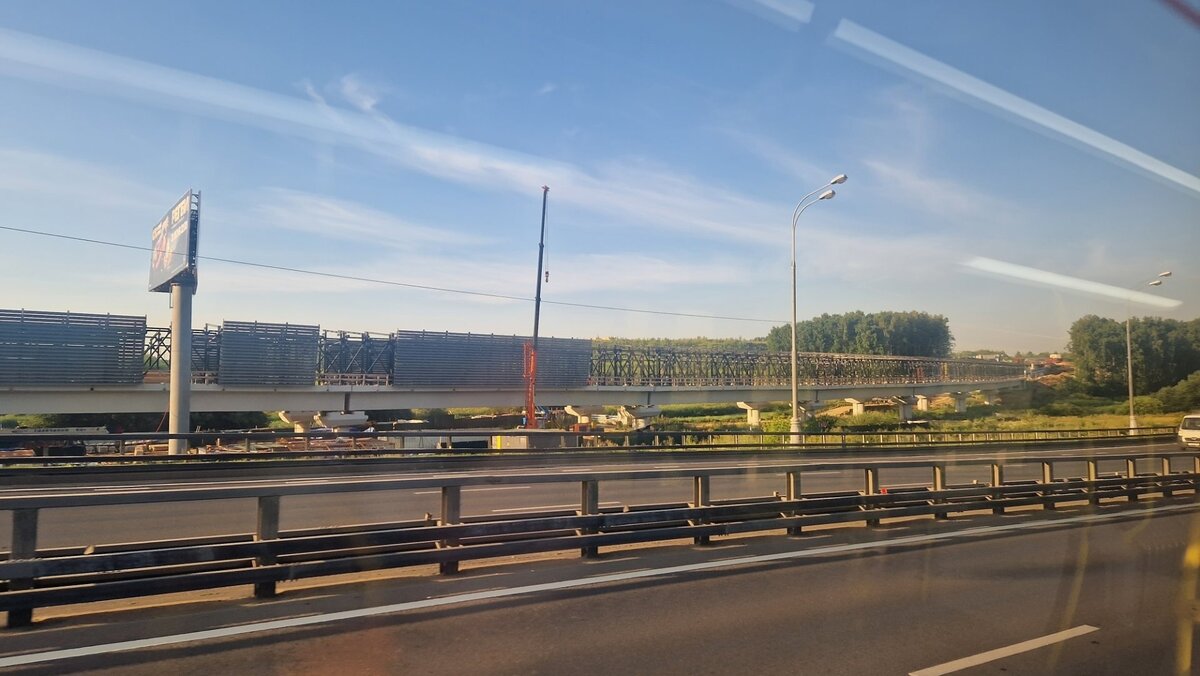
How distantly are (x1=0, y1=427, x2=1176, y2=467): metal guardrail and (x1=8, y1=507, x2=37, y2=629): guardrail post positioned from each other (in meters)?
15.2

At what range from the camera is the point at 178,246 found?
96.8 feet

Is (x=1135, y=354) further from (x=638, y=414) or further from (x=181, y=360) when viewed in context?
(x=181, y=360)

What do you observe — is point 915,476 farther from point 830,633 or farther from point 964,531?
point 830,633

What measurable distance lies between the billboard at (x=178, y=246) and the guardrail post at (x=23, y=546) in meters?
25.2

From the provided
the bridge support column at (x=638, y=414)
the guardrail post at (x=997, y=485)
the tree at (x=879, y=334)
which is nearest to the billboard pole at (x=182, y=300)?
the guardrail post at (x=997, y=485)

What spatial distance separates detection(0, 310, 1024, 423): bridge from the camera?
34156 millimetres

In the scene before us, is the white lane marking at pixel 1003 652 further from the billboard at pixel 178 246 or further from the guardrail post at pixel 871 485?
the billboard at pixel 178 246

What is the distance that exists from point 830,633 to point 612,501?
9.37m

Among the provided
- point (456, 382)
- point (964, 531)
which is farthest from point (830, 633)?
point (456, 382)

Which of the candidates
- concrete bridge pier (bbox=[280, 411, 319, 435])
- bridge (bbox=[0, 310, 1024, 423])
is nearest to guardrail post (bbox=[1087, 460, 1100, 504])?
bridge (bbox=[0, 310, 1024, 423])

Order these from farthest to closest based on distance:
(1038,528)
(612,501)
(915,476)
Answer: (915,476)
(612,501)
(1038,528)

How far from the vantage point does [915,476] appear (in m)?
24.5

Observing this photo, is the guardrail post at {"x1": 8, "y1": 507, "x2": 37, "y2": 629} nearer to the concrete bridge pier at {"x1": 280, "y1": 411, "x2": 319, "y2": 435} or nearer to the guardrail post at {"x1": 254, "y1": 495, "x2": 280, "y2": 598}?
the guardrail post at {"x1": 254, "y1": 495, "x2": 280, "y2": 598}

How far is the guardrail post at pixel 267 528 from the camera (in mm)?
7316
